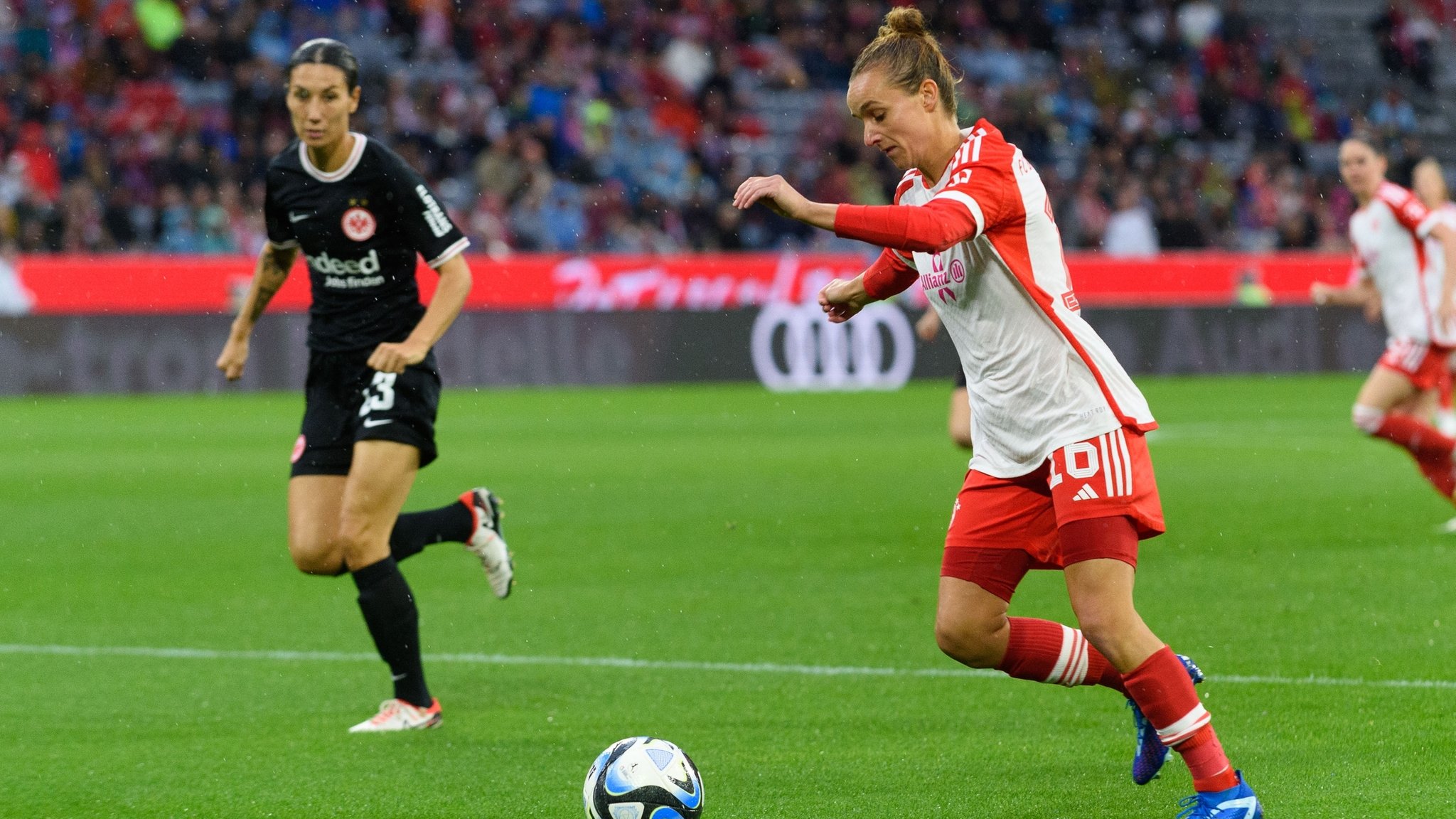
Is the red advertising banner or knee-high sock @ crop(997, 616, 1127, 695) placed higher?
knee-high sock @ crop(997, 616, 1127, 695)

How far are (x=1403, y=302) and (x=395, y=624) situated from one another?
24.2ft

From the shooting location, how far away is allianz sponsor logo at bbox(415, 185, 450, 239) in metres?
6.36

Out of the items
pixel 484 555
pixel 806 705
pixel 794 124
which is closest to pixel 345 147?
pixel 484 555

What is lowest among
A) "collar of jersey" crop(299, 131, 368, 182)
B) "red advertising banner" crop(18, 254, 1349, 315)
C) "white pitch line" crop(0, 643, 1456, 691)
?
"red advertising banner" crop(18, 254, 1349, 315)

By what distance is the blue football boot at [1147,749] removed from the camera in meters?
5.05

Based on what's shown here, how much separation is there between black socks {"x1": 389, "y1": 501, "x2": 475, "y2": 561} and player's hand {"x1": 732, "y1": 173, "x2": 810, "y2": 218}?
320 centimetres

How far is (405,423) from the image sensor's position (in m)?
6.33

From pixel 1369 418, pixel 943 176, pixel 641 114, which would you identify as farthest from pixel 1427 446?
pixel 641 114

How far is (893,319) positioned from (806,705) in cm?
1722

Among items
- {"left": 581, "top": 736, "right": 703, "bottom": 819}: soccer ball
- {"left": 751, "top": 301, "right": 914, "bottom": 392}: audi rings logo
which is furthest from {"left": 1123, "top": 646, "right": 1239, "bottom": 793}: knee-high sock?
{"left": 751, "top": 301, "right": 914, "bottom": 392}: audi rings logo

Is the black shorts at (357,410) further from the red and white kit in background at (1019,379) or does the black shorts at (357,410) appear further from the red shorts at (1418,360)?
the red shorts at (1418,360)

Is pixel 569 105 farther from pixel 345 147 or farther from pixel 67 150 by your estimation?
pixel 345 147

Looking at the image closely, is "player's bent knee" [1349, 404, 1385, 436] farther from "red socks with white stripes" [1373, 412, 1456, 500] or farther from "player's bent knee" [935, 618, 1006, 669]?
"player's bent knee" [935, 618, 1006, 669]

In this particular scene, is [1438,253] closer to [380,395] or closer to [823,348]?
[380,395]
